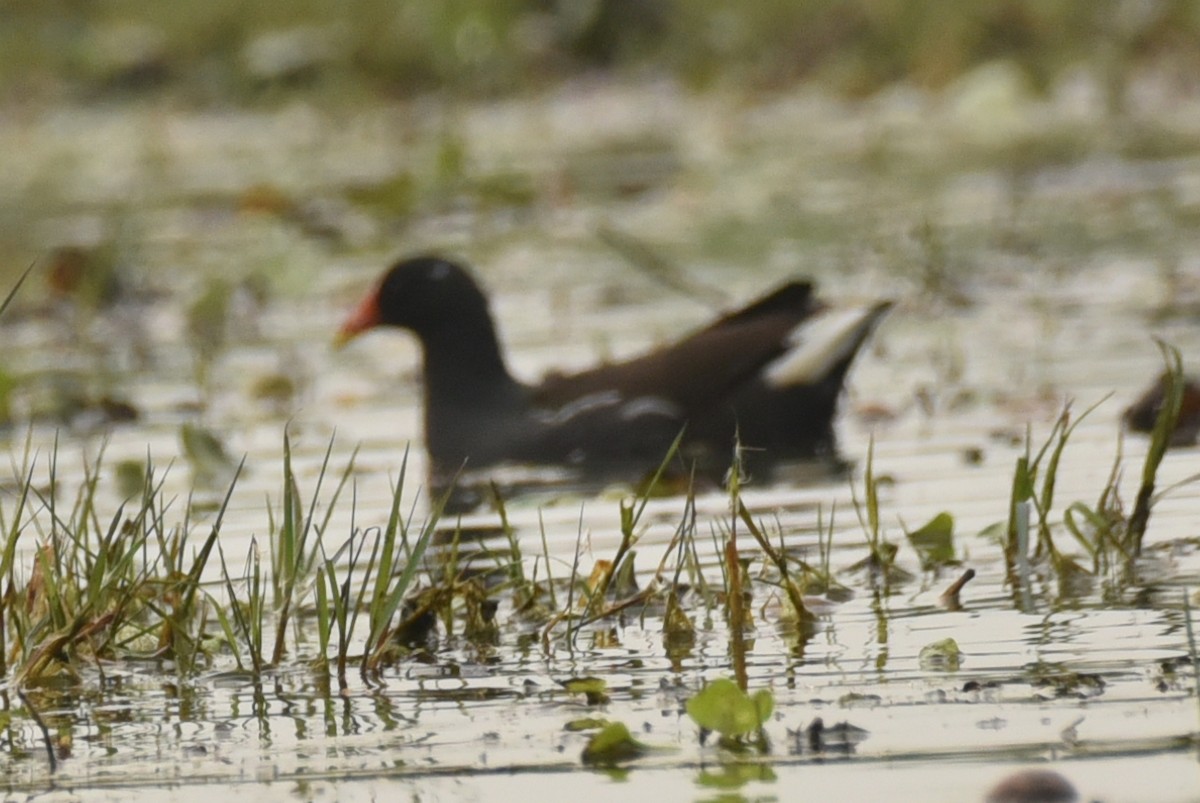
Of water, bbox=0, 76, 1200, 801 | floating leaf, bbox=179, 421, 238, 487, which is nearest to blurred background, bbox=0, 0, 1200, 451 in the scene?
water, bbox=0, 76, 1200, 801

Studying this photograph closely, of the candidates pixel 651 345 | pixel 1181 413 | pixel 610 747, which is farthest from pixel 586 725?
pixel 651 345

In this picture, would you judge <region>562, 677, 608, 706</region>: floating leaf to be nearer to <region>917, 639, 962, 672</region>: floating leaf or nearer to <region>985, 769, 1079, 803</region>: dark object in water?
<region>917, 639, 962, 672</region>: floating leaf

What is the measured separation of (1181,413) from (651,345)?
2.93 metres

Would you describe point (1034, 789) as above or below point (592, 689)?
below

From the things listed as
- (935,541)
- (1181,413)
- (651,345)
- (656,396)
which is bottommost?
(935,541)

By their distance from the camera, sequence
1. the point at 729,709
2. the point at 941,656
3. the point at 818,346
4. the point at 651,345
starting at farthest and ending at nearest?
1. the point at 651,345
2. the point at 818,346
3. the point at 941,656
4. the point at 729,709

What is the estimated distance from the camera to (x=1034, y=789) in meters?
3.12

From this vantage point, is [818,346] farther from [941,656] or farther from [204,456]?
[941,656]

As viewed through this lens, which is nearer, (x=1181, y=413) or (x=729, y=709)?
(x=729, y=709)

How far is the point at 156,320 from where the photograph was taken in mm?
10344

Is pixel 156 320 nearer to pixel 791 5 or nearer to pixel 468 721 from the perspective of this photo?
pixel 468 721

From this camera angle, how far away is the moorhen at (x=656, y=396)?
24.0 feet

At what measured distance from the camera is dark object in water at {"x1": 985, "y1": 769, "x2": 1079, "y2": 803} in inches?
123

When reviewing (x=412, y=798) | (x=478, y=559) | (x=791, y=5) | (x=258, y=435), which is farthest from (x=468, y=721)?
(x=791, y=5)
